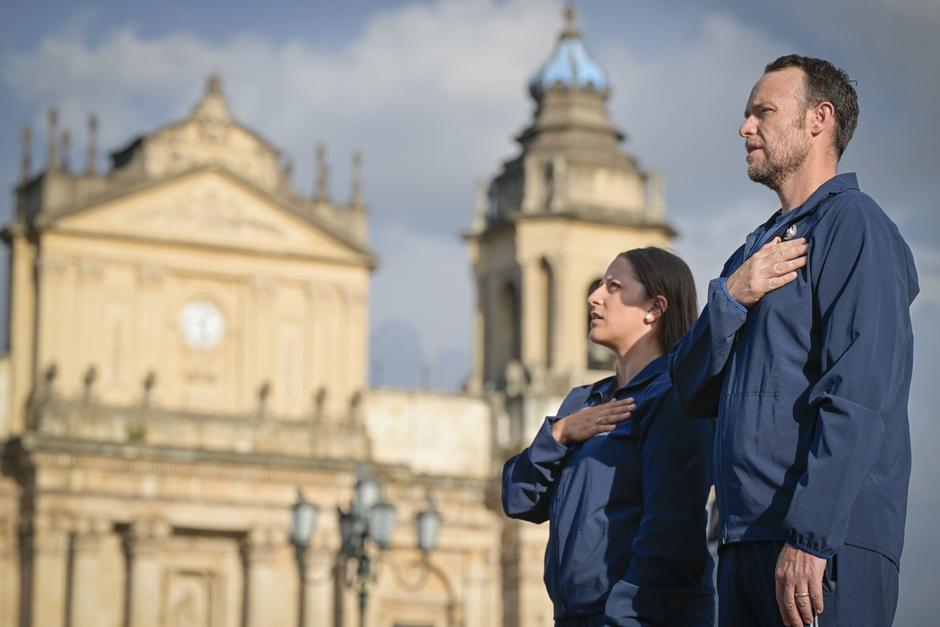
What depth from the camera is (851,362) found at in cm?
442

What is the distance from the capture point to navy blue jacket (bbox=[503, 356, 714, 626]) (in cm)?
538

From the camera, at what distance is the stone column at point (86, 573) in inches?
1394

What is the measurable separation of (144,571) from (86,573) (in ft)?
3.36

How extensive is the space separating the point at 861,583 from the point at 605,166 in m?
37.9

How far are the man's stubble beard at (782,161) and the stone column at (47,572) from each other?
32.0m

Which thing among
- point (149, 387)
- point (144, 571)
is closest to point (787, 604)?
point (144, 571)

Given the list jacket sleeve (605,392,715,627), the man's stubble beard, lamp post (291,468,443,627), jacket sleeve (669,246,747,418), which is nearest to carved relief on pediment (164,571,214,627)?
lamp post (291,468,443,627)

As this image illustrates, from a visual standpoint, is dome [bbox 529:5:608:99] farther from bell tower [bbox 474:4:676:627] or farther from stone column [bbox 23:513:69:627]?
stone column [bbox 23:513:69:627]

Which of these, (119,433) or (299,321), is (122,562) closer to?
(119,433)

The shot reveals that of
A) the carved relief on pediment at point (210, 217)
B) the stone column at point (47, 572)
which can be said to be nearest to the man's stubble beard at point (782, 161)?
the stone column at point (47, 572)

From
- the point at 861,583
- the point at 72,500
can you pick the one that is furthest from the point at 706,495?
the point at 72,500

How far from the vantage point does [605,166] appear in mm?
42000

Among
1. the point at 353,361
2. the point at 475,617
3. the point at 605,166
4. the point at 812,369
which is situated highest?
the point at 605,166

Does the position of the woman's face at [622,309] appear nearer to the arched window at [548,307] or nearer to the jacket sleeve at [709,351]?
the jacket sleeve at [709,351]
